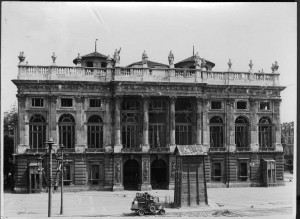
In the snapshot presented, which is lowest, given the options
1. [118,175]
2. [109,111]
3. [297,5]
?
[118,175]

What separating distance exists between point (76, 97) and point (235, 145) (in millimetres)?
10015

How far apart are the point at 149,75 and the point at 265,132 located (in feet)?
25.3

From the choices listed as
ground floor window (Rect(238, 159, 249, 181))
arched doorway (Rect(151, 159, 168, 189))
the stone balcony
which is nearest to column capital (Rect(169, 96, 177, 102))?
the stone balcony

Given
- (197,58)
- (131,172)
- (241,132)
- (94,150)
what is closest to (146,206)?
(94,150)

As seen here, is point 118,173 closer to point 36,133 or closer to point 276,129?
point 36,133

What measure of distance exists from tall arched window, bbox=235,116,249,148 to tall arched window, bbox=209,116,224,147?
91cm

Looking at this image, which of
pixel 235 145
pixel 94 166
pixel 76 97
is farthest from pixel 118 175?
pixel 235 145

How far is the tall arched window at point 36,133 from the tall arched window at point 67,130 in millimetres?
993

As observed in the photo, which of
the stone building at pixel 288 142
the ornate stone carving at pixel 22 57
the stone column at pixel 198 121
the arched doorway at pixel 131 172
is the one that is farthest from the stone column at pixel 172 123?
the ornate stone carving at pixel 22 57

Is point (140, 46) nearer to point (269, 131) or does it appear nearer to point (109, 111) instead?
point (109, 111)

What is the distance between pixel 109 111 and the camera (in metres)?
28.0

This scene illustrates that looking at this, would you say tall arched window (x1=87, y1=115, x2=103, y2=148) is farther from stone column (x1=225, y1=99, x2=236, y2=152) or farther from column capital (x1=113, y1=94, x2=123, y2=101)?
stone column (x1=225, y1=99, x2=236, y2=152)

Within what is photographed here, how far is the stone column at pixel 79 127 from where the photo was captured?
27109mm

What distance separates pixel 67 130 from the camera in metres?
26.9
